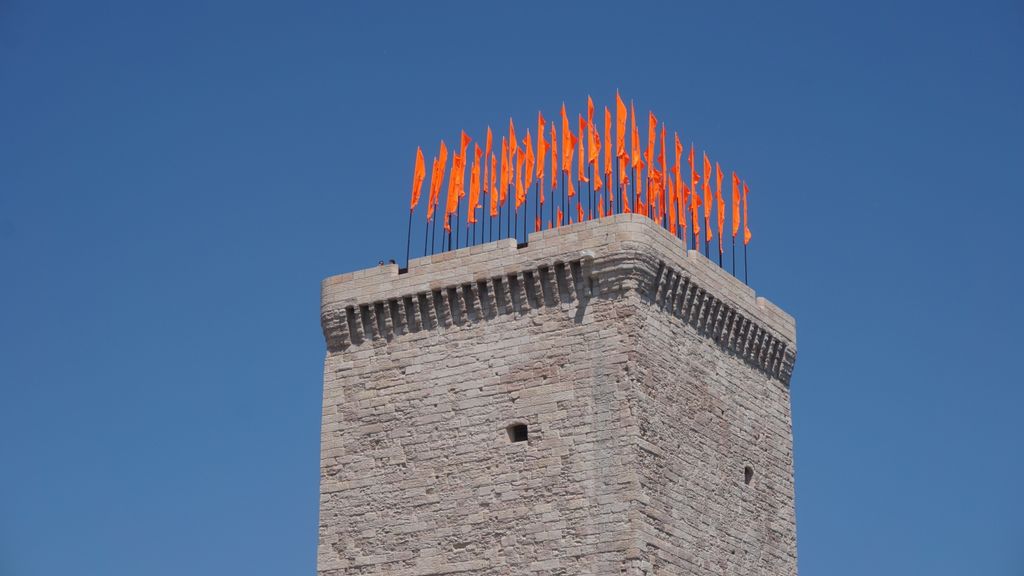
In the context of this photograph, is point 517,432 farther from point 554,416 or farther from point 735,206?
point 735,206

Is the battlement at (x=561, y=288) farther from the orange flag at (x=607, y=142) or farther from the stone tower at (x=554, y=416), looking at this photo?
the orange flag at (x=607, y=142)

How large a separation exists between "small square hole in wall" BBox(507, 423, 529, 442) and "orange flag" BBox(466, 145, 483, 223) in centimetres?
555

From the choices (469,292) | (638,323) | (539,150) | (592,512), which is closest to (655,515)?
(592,512)

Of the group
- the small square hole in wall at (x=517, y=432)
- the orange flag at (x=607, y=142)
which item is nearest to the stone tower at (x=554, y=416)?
the small square hole in wall at (x=517, y=432)

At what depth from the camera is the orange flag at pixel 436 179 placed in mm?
43688

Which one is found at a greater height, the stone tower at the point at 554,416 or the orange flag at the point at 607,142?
the orange flag at the point at 607,142

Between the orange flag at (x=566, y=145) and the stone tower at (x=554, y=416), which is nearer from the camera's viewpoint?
the stone tower at (x=554, y=416)

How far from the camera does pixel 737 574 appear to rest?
40781mm

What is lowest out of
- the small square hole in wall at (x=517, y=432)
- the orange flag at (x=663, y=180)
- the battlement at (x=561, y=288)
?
the small square hole in wall at (x=517, y=432)

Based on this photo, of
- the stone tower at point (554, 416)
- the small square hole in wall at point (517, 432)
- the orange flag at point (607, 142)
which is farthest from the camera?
the orange flag at point (607, 142)

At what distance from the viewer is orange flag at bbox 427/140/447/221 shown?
43.7 metres

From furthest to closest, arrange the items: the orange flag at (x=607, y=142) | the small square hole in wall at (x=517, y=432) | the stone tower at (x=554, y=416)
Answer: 1. the orange flag at (x=607, y=142)
2. the small square hole in wall at (x=517, y=432)
3. the stone tower at (x=554, y=416)

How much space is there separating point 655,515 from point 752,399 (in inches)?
231

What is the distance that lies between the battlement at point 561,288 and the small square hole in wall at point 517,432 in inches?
101
